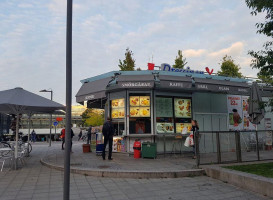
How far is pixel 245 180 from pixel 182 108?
21.6ft

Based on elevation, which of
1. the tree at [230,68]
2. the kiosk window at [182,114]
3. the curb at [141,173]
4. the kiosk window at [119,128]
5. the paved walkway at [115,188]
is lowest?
the paved walkway at [115,188]

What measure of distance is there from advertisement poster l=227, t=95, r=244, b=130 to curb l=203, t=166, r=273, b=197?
7.07 meters

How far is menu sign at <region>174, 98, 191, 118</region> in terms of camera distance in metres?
12.4

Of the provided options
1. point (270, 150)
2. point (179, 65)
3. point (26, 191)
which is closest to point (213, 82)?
point (270, 150)

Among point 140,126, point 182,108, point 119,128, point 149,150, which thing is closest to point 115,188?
point 149,150

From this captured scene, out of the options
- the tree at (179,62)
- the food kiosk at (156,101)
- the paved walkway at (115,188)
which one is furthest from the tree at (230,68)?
the paved walkway at (115,188)

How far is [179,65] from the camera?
24438 mm

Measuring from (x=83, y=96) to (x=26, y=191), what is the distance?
22.7ft

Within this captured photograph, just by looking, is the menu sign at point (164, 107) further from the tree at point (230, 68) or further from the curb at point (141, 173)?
the tree at point (230, 68)

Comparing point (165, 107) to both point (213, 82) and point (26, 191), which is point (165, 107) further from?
point (26, 191)

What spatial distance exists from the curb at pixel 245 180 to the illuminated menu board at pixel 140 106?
4.86 metres

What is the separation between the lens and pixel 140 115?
11.8 metres

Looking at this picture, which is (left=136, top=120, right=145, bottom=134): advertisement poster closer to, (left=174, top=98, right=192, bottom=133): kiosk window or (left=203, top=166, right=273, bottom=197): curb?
(left=174, top=98, right=192, bottom=133): kiosk window

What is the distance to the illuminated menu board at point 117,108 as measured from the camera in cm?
1208
